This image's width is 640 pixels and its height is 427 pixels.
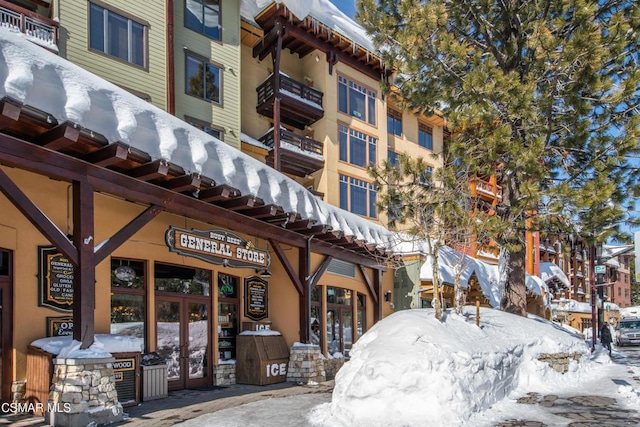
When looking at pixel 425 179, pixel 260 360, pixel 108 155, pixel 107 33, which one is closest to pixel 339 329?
pixel 260 360

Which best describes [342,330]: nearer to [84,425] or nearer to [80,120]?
[84,425]

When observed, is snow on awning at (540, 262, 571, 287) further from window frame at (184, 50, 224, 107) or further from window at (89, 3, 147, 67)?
window at (89, 3, 147, 67)

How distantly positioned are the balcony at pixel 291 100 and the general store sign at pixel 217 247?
33.7 feet

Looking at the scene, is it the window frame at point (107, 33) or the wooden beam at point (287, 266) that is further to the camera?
the window frame at point (107, 33)

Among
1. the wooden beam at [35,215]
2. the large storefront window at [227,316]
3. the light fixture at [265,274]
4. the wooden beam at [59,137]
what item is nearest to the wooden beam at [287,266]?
the light fixture at [265,274]

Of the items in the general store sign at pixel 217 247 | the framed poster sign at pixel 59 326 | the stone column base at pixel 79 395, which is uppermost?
the general store sign at pixel 217 247

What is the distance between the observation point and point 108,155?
8.18 meters

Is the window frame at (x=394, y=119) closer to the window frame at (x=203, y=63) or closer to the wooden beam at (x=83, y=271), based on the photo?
the window frame at (x=203, y=63)

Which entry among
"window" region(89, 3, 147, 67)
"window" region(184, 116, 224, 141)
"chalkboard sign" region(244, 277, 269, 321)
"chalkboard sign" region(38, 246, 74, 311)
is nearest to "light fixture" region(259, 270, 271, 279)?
"chalkboard sign" region(244, 277, 269, 321)

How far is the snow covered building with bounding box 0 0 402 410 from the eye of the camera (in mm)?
7758

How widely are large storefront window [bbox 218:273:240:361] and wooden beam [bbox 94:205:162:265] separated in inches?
172

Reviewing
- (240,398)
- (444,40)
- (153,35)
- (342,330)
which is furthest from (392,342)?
(153,35)

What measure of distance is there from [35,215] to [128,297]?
4.06m

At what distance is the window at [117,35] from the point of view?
16.0m
